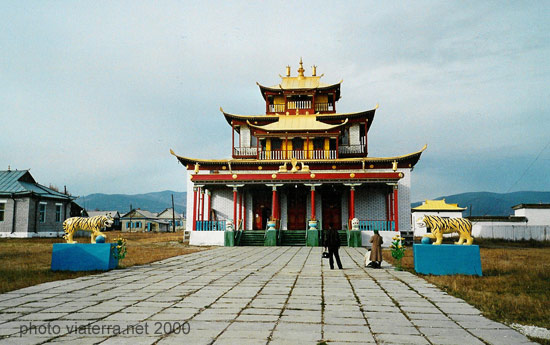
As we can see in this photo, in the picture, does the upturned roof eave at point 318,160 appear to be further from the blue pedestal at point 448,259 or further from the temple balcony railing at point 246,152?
the blue pedestal at point 448,259

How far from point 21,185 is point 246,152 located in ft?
59.1

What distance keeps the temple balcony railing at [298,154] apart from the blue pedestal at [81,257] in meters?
18.8

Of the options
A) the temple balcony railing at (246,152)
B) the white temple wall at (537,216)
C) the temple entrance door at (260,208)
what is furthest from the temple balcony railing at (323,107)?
the white temple wall at (537,216)

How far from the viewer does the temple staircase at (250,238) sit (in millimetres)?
23233

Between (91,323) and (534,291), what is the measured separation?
7950mm

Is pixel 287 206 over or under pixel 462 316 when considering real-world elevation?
over

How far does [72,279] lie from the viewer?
9242 millimetres

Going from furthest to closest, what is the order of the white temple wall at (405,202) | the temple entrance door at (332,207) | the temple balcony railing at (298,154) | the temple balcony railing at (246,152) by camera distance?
the temple balcony railing at (246,152), the temple balcony railing at (298,154), the temple entrance door at (332,207), the white temple wall at (405,202)

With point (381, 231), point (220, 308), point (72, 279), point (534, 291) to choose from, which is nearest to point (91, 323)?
point (220, 308)

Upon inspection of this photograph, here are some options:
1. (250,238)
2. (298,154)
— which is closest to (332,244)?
(250,238)

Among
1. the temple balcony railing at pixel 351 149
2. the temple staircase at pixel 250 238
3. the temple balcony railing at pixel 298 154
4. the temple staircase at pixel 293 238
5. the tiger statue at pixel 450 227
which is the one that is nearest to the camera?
the tiger statue at pixel 450 227

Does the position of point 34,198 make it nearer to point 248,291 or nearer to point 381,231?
point 381,231

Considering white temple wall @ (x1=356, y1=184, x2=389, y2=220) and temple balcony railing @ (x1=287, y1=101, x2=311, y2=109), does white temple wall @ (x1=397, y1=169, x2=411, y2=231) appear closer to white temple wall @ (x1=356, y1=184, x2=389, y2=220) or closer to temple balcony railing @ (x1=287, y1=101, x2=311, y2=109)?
white temple wall @ (x1=356, y1=184, x2=389, y2=220)

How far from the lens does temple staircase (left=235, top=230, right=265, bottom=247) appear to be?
915 inches
